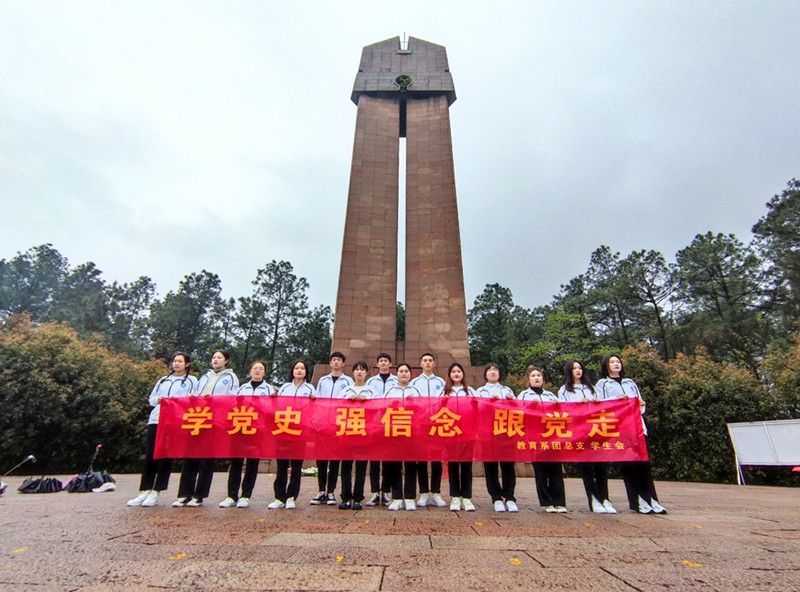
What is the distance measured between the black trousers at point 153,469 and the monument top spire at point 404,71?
14681mm

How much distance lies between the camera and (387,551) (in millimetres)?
2393

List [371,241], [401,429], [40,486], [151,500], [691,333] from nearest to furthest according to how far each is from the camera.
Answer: [151,500] → [401,429] → [40,486] → [371,241] → [691,333]

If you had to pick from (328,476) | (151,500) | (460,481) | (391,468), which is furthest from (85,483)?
(460,481)

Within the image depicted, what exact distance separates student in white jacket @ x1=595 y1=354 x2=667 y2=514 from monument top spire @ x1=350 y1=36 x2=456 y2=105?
45.6 ft

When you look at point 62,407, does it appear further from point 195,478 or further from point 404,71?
point 404,71

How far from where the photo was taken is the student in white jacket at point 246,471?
13.3 feet

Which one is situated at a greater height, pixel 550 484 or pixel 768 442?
pixel 768 442

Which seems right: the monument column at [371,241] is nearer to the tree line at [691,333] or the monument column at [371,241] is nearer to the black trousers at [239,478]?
the black trousers at [239,478]

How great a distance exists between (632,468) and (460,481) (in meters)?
1.82

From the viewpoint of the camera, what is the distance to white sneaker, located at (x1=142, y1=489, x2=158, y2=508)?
3.99 m

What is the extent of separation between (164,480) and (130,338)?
110ft

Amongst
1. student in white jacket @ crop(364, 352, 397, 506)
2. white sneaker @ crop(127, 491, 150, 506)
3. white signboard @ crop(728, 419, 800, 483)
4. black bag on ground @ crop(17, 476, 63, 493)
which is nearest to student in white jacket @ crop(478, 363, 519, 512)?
student in white jacket @ crop(364, 352, 397, 506)

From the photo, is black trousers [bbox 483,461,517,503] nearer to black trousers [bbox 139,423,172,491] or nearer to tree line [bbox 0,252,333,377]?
black trousers [bbox 139,423,172,491]

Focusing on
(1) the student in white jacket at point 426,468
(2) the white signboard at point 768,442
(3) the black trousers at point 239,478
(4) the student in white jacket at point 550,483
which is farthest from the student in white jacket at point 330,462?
(2) the white signboard at point 768,442
